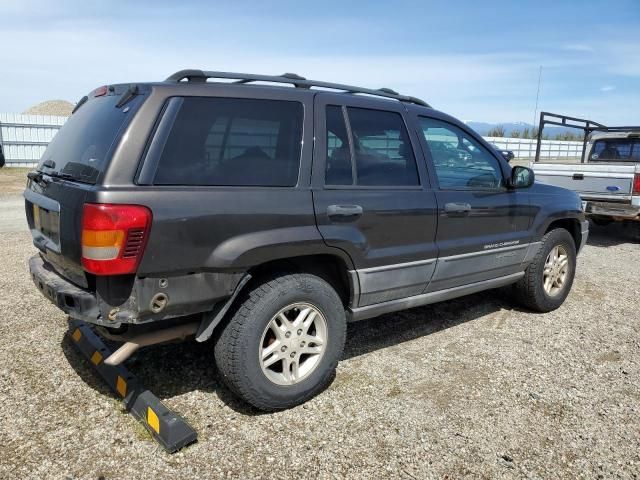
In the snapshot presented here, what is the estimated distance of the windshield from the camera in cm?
265

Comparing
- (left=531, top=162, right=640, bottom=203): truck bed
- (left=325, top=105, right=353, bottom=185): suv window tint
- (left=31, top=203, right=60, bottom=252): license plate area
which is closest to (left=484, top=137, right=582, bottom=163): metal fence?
(left=531, top=162, right=640, bottom=203): truck bed

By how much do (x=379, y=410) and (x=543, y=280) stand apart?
2552mm

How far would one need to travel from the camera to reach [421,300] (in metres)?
3.78

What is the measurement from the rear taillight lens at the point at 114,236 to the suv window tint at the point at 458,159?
2208mm

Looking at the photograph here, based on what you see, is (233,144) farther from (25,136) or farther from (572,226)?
(25,136)

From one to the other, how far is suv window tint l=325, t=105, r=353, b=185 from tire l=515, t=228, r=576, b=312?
2378 millimetres

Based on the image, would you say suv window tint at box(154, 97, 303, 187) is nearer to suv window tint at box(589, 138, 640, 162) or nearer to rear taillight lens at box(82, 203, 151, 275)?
rear taillight lens at box(82, 203, 151, 275)

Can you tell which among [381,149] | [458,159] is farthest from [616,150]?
[381,149]

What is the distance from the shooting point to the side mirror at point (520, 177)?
4270mm

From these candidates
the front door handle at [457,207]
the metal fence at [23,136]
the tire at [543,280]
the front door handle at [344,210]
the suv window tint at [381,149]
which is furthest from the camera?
the metal fence at [23,136]

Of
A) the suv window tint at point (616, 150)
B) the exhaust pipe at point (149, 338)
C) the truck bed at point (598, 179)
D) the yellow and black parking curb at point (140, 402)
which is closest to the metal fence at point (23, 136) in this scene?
the truck bed at point (598, 179)

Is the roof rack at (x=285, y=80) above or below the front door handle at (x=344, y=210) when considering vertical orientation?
→ above

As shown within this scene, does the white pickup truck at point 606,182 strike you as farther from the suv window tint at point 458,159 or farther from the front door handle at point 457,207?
the front door handle at point 457,207

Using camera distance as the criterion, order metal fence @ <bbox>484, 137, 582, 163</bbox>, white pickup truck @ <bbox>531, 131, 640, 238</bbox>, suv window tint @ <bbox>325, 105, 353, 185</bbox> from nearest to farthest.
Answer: suv window tint @ <bbox>325, 105, 353, 185</bbox> → white pickup truck @ <bbox>531, 131, 640, 238</bbox> → metal fence @ <bbox>484, 137, 582, 163</bbox>
